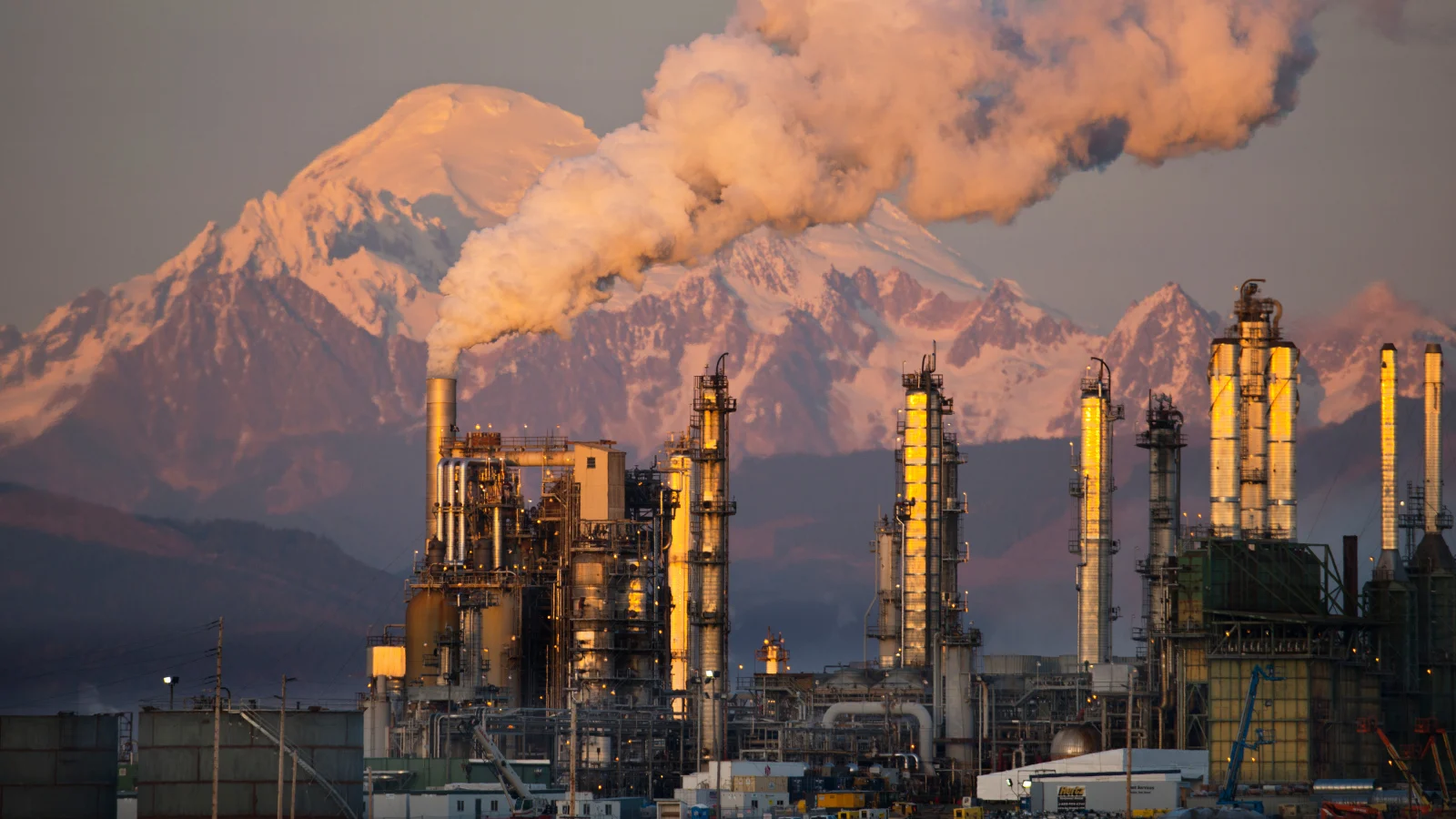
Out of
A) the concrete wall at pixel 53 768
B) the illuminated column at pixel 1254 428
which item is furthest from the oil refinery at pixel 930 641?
the concrete wall at pixel 53 768

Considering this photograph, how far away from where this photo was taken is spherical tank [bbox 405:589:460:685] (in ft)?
374

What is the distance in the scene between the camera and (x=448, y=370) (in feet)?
398

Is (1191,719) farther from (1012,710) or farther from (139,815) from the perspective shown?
(139,815)

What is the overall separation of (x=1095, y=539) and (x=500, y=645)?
1046 inches

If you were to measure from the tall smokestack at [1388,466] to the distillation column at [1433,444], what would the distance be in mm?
1657

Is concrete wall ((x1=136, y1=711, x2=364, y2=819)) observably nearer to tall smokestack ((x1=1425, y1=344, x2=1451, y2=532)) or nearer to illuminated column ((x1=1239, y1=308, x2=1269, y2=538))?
illuminated column ((x1=1239, y1=308, x2=1269, y2=538))

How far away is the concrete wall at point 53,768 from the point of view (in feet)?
253

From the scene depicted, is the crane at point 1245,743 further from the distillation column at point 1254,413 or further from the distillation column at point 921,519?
the distillation column at point 921,519

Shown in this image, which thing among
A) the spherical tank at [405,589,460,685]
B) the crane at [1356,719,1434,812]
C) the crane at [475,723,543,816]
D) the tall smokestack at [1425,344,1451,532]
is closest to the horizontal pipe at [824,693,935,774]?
the spherical tank at [405,589,460,685]

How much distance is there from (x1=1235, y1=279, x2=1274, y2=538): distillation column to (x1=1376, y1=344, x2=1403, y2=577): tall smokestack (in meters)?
6.11

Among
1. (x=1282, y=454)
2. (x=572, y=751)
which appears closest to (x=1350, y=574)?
(x=1282, y=454)

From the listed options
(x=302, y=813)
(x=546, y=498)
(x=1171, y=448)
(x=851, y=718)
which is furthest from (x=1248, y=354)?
(x=302, y=813)

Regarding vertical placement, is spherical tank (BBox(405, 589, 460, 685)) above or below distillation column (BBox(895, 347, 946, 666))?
below

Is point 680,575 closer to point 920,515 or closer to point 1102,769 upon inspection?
point 920,515
